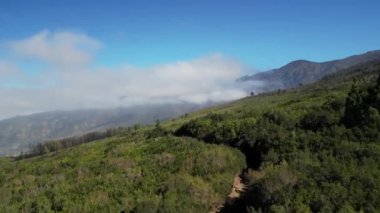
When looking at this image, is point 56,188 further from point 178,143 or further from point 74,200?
point 178,143

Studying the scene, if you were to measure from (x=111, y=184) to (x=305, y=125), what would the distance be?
19086mm

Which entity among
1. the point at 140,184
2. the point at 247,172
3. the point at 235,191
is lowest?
the point at 235,191

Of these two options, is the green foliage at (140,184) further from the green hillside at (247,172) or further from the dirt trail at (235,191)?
the dirt trail at (235,191)

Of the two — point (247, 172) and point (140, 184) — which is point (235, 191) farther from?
point (140, 184)

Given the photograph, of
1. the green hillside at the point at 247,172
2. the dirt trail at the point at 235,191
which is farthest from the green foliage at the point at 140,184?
the dirt trail at the point at 235,191

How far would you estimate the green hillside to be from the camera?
23266 millimetres

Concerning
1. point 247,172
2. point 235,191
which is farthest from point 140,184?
point 247,172

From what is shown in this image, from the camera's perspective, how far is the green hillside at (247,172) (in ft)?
76.3

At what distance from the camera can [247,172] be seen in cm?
3378

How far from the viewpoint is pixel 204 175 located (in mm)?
30375

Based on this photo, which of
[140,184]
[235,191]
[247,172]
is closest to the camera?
[140,184]

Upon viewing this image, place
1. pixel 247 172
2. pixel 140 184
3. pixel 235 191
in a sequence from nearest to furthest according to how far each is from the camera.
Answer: pixel 140 184 < pixel 235 191 < pixel 247 172

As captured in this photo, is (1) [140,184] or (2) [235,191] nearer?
(1) [140,184]

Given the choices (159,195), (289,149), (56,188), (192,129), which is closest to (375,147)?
(289,149)
